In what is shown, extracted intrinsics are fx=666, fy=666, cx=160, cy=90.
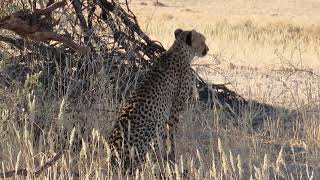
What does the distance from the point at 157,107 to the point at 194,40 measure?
77cm

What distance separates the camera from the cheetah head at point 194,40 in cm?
455

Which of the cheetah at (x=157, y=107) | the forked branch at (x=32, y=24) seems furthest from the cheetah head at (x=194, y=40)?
the forked branch at (x=32, y=24)

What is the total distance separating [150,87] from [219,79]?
3756 mm

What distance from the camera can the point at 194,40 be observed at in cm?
458

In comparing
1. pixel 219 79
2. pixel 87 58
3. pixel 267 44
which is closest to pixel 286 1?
pixel 267 44

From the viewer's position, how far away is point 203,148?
14.7ft

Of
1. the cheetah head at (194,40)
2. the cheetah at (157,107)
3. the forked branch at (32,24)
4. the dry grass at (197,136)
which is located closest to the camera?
the dry grass at (197,136)

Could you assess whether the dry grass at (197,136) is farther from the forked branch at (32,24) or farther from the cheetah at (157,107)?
the forked branch at (32,24)

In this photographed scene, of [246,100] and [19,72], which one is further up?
[19,72]

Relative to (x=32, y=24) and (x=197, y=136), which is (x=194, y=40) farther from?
(x=32, y=24)

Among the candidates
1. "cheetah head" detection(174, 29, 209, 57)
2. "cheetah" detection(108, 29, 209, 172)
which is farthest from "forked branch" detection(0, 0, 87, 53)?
"cheetah head" detection(174, 29, 209, 57)

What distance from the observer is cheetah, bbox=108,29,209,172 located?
3711 mm

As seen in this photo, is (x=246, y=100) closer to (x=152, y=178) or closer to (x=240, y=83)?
(x=240, y=83)

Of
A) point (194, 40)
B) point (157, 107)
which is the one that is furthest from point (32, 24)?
point (194, 40)
